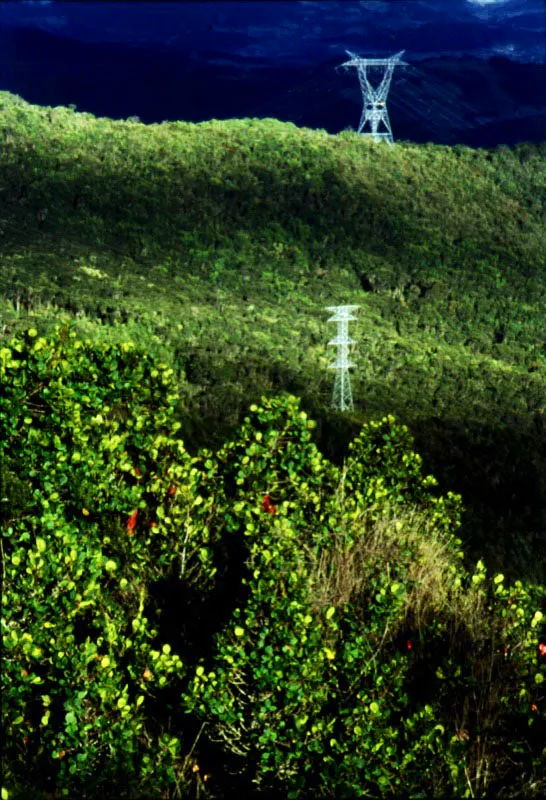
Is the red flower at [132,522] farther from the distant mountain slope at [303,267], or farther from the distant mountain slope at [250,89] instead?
the distant mountain slope at [250,89]

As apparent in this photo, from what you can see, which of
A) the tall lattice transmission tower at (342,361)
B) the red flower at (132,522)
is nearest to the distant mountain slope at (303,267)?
the tall lattice transmission tower at (342,361)

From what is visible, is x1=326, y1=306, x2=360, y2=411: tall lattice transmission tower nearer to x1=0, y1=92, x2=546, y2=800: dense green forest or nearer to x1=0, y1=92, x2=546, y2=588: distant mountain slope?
x1=0, y1=92, x2=546, y2=588: distant mountain slope

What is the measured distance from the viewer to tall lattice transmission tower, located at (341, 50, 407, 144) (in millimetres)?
81375

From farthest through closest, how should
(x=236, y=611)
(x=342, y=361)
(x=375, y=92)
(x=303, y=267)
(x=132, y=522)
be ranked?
(x=375, y=92)
(x=303, y=267)
(x=342, y=361)
(x=132, y=522)
(x=236, y=611)

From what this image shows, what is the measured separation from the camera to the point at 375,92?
281 feet

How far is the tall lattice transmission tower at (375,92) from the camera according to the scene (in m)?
81.4

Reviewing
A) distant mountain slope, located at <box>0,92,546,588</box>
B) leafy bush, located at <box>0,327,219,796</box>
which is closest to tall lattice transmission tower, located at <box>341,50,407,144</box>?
distant mountain slope, located at <box>0,92,546,588</box>

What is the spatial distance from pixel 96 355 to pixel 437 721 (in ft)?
17.5

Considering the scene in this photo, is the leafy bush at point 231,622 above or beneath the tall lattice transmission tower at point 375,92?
beneath

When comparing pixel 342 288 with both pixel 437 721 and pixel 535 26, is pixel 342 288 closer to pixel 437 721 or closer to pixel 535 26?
pixel 535 26

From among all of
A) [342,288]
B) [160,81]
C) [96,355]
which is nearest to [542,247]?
[342,288]

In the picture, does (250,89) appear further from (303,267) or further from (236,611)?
(236,611)

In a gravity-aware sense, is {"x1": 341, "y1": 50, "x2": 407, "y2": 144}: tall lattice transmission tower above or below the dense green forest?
above

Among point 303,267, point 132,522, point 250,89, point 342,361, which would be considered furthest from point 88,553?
point 250,89
